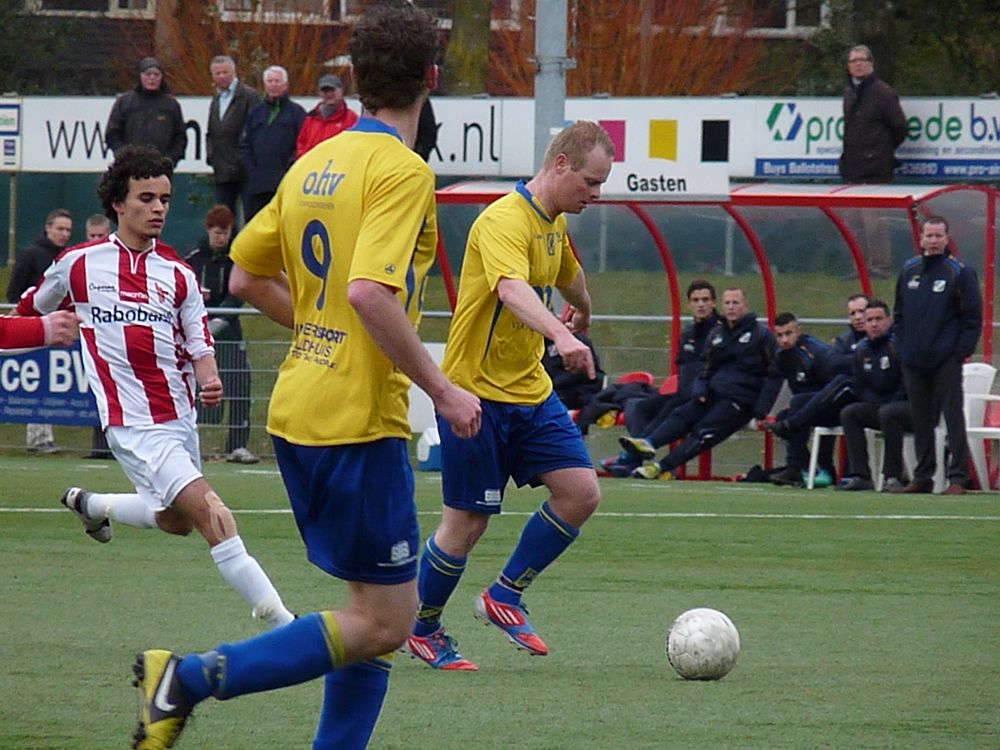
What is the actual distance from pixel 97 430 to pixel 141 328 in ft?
28.8

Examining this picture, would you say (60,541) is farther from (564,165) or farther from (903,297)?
(903,297)

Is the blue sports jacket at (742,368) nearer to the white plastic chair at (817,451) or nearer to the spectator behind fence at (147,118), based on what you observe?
the white plastic chair at (817,451)

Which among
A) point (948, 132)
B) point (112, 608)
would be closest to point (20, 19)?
point (948, 132)

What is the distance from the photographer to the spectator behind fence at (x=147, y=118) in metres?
18.0

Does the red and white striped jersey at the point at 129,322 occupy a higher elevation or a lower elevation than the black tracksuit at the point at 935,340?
higher

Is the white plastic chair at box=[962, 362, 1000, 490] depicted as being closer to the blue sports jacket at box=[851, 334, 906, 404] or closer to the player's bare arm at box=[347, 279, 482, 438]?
the blue sports jacket at box=[851, 334, 906, 404]

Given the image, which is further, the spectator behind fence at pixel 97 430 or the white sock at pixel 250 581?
the spectator behind fence at pixel 97 430

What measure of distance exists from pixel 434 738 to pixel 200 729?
2.33ft

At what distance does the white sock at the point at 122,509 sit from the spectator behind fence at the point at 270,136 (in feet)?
31.3

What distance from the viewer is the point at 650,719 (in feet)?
19.3

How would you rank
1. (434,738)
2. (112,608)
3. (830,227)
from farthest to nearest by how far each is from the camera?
(830,227), (112,608), (434,738)

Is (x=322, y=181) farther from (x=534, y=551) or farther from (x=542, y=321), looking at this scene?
(x=534, y=551)

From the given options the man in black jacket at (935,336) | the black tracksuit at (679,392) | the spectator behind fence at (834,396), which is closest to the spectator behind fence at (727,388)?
the black tracksuit at (679,392)

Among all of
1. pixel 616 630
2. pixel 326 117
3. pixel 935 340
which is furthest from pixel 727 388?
pixel 616 630
